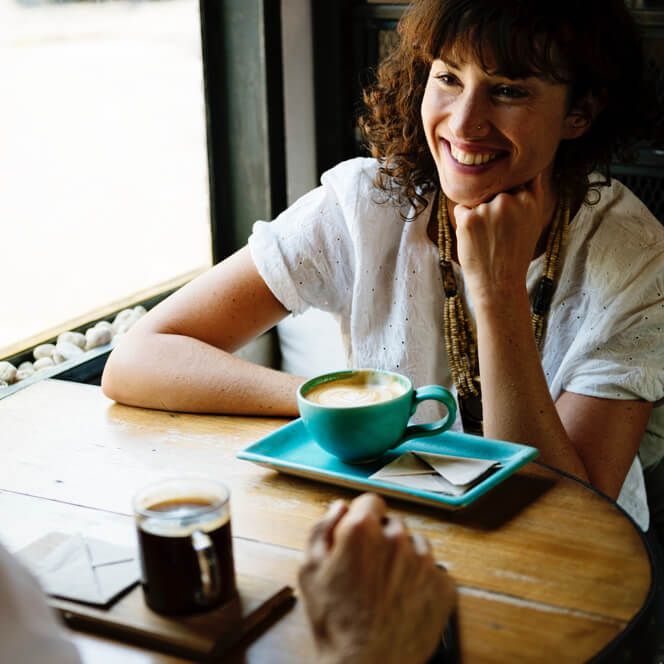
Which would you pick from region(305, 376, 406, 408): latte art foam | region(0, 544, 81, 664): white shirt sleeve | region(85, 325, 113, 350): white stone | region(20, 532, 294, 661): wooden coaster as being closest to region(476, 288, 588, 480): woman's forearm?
region(305, 376, 406, 408): latte art foam

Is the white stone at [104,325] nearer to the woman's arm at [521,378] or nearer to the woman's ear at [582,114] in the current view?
the woman's arm at [521,378]

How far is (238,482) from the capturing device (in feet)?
3.59

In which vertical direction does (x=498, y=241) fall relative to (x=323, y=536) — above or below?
above

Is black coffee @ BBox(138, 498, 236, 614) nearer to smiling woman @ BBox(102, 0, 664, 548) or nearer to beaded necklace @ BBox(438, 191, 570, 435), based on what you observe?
smiling woman @ BBox(102, 0, 664, 548)

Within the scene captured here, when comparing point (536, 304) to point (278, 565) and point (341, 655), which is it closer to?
point (278, 565)

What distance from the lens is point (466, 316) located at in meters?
1.62

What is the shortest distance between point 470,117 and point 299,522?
30.7 inches

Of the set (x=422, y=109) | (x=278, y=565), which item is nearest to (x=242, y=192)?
(x=422, y=109)

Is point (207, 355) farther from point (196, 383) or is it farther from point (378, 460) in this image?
point (378, 460)

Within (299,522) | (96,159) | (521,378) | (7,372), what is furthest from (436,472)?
(96,159)

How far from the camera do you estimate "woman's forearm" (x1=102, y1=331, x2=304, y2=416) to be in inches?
51.9

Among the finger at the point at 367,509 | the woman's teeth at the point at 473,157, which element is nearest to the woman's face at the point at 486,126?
the woman's teeth at the point at 473,157

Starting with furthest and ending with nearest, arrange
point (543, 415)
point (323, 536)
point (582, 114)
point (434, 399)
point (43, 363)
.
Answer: point (43, 363) < point (582, 114) < point (543, 415) < point (434, 399) < point (323, 536)

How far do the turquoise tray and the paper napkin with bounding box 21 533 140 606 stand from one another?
0.26 metres
